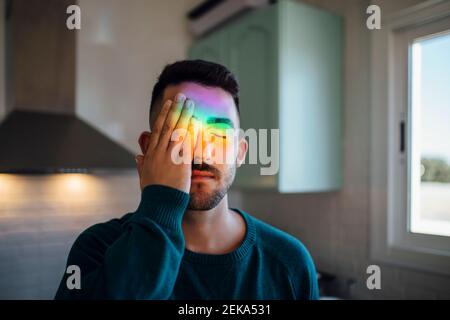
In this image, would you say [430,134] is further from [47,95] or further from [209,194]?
[47,95]

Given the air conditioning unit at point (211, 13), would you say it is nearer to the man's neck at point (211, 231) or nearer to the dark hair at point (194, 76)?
the dark hair at point (194, 76)

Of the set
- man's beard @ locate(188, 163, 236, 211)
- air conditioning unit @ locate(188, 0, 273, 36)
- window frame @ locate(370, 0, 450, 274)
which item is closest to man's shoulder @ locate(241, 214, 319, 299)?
man's beard @ locate(188, 163, 236, 211)

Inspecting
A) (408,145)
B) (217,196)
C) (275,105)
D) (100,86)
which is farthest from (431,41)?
(100,86)

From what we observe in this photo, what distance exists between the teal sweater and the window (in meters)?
0.44

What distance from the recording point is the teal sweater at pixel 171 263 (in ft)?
1.38

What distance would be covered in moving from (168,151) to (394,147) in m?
0.75

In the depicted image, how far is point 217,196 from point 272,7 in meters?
0.74

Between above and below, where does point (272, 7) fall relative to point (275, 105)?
above

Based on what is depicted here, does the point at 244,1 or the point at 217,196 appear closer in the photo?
the point at 217,196

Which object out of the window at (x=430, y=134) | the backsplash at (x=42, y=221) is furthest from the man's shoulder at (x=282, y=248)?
the window at (x=430, y=134)

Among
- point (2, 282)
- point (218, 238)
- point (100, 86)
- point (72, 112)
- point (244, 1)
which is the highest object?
point (244, 1)

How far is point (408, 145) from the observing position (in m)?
0.92
